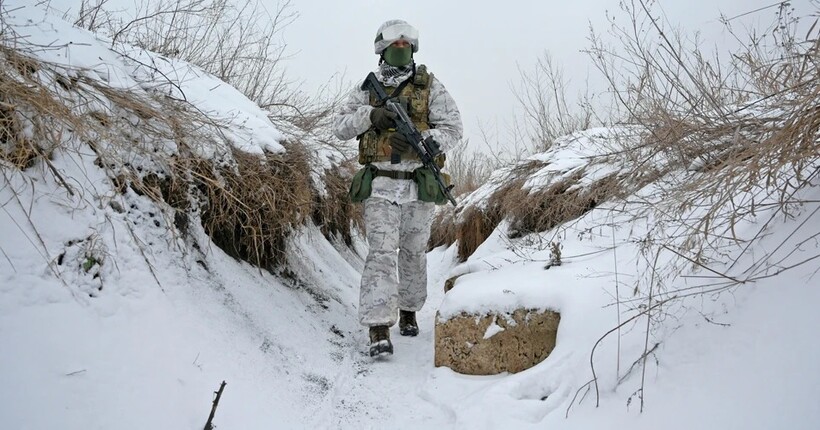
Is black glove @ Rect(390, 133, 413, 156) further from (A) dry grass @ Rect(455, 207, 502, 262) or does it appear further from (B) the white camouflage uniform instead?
(A) dry grass @ Rect(455, 207, 502, 262)

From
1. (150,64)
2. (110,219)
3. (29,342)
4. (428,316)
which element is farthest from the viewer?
(428,316)

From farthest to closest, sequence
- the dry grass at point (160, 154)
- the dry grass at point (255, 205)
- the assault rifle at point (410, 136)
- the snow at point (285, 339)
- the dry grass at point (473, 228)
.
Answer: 1. the dry grass at point (473, 228)
2. the assault rifle at point (410, 136)
3. the dry grass at point (255, 205)
4. the dry grass at point (160, 154)
5. the snow at point (285, 339)

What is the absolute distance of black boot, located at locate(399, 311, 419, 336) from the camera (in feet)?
9.20

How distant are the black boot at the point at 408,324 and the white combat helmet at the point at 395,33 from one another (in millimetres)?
1450

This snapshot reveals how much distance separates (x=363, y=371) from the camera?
7.21ft

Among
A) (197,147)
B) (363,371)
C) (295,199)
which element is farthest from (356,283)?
(197,147)

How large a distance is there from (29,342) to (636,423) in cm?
142

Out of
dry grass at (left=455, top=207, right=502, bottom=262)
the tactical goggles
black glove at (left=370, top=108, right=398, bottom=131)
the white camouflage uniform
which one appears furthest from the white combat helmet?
dry grass at (left=455, top=207, right=502, bottom=262)

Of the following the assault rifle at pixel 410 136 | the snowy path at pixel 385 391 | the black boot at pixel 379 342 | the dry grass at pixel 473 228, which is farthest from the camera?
the dry grass at pixel 473 228

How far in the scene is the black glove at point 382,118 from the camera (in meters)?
2.55

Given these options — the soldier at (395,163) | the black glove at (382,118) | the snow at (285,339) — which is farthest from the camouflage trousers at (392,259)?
the black glove at (382,118)

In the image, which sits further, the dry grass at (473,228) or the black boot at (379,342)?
the dry grass at (473,228)

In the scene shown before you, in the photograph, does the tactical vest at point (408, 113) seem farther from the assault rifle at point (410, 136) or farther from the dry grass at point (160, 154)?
the dry grass at point (160, 154)

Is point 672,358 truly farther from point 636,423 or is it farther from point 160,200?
point 160,200
